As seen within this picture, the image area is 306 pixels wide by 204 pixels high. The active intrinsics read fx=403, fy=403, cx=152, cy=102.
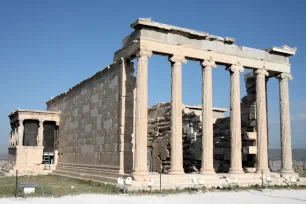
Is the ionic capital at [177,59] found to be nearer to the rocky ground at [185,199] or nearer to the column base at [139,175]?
the column base at [139,175]

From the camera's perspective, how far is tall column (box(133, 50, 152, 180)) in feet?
57.4

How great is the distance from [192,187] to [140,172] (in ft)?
7.97

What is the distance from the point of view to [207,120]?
19719mm

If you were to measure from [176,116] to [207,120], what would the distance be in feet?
6.17

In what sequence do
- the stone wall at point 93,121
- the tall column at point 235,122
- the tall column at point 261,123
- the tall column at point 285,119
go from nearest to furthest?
the tall column at point 235,122 → the stone wall at point 93,121 → the tall column at point 261,123 → the tall column at point 285,119

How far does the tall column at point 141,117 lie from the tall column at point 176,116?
1.45 m

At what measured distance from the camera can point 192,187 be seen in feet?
58.3

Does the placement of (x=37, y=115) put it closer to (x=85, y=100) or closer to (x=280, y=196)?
(x=85, y=100)

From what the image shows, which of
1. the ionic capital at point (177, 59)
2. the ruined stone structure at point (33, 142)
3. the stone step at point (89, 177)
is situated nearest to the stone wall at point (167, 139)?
the stone step at point (89, 177)

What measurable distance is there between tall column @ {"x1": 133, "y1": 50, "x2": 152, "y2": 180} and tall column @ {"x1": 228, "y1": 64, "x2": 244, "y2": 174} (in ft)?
16.8

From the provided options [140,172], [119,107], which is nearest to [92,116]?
[119,107]

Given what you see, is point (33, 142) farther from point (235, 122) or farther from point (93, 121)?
point (235, 122)

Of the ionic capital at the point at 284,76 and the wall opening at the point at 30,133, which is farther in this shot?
the wall opening at the point at 30,133

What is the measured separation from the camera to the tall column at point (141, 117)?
1750 cm
